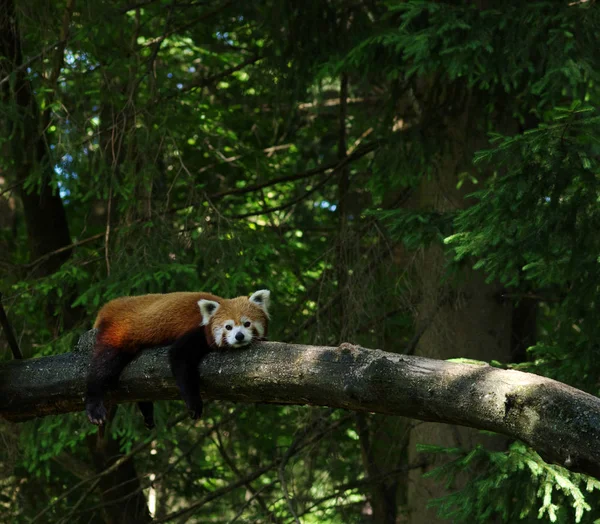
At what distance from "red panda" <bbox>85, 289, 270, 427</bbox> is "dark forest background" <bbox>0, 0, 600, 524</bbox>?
155 cm

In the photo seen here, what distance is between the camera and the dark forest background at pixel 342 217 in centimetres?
574

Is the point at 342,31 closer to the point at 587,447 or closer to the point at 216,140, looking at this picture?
the point at 216,140

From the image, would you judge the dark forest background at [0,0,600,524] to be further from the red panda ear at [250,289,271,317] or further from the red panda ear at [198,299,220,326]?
the red panda ear at [198,299,220,326]

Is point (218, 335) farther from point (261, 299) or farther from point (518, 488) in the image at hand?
point (518, 488)

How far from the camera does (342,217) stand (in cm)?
872

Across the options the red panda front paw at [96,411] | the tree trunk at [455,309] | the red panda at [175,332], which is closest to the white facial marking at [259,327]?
the red panda at [175,332]

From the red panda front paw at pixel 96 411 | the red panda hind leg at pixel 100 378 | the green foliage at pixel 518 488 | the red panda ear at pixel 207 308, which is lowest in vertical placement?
the green foliage at pixel 518 488

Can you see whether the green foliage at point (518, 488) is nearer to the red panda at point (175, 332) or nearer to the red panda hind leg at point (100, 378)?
the red panda at point (175, 332)

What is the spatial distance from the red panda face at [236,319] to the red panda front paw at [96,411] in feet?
2.58

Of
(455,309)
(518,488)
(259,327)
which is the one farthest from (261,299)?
(455,309)

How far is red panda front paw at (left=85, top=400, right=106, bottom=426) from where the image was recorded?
4.75 metres

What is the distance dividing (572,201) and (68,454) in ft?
25.1

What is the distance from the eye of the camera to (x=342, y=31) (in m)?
8.76

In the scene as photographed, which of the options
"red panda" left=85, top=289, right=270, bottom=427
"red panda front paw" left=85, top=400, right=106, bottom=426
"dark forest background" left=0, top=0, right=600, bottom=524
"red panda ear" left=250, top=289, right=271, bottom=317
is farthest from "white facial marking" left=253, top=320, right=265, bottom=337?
"dark forest background" left=0, top=0, right=600, bottom=524
